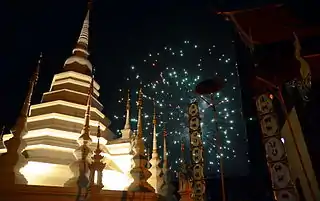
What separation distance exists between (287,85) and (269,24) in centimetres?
243

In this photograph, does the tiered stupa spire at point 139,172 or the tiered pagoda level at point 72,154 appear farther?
the tiered stupa spire at point 139,172

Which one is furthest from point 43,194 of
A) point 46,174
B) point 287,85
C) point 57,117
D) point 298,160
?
point 287,85

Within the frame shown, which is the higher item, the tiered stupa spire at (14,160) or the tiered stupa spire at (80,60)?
the tiered stupa spire at (80,60)

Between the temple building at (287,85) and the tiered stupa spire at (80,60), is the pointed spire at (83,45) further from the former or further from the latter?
the temple building at (287,85)

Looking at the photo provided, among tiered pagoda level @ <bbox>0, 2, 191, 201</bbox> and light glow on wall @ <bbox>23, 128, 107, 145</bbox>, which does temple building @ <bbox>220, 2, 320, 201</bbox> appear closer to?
tiered pagoda level @ <bbox>0, 2, 191, 201</bbox>

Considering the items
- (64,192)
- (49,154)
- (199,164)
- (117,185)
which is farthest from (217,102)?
(64,192)

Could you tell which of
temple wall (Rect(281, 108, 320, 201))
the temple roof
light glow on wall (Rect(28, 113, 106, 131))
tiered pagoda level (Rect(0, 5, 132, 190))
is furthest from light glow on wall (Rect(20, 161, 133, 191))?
the temple roof

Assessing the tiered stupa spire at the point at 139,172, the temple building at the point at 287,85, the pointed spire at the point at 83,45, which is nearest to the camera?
the tiered stupa spire at the point at 139,172

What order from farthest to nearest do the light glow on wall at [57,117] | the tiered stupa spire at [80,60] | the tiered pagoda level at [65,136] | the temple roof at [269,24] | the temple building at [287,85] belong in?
1. the tiered stupa spire at [80,60]
2. the light glow on wall at [57,117]
3. the tiered pagoda level at [65,136]
4. the temple roof at [269,24]
5. the temple building at [287,85]

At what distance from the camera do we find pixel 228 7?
885 cm

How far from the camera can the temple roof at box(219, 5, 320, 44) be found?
25.7 feet

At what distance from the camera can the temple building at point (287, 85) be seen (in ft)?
25.1

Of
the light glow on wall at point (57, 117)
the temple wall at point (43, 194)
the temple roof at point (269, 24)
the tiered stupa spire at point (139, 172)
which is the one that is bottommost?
the temple wall at point (43, 194)

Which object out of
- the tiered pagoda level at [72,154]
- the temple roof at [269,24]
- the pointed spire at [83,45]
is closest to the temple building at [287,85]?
the temple roof at [269,24]
